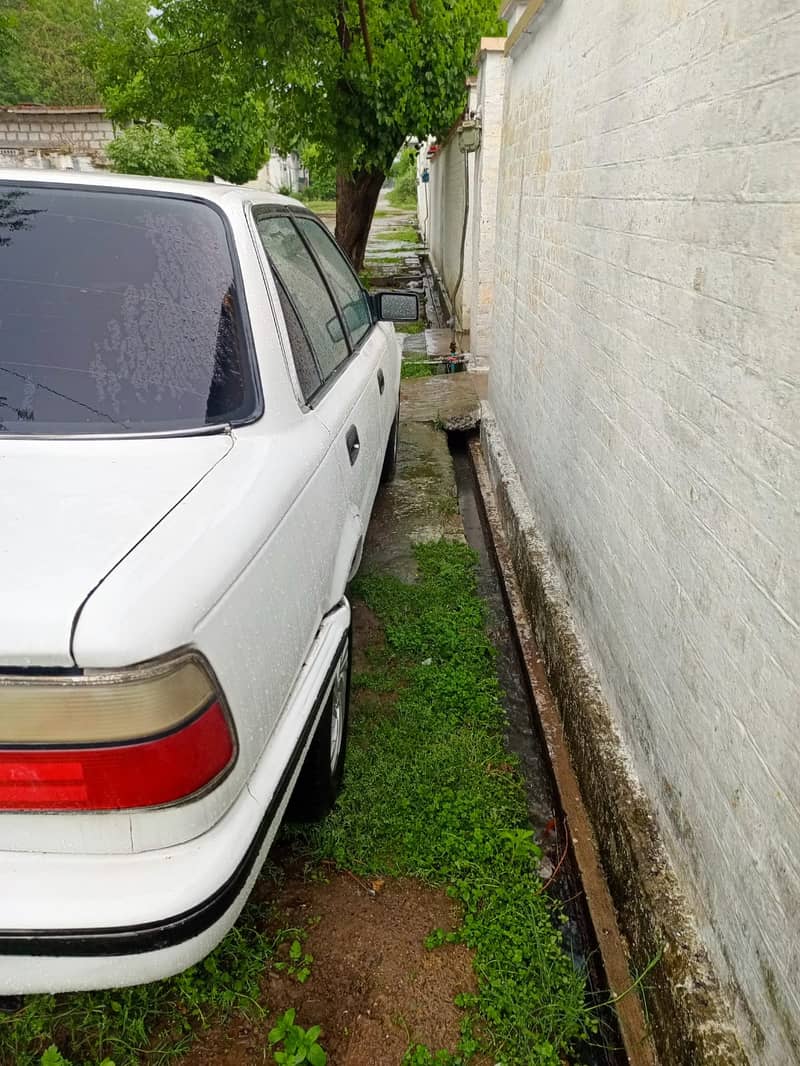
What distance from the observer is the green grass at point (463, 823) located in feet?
6.25

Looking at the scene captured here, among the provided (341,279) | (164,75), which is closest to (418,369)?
(164,75)

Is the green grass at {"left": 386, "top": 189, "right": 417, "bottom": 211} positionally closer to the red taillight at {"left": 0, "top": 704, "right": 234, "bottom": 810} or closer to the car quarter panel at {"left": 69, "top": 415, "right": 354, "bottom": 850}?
the car quarter panel at {"left": 69, "top": 415, "right": 354, "bottom": 850}

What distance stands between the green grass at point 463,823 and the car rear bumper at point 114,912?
2.57ft

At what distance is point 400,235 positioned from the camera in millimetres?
25812

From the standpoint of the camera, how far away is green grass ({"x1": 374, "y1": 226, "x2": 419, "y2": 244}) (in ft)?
80.6

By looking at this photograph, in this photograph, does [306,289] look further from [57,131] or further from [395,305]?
[57,131]

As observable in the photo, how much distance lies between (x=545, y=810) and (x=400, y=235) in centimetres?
2572

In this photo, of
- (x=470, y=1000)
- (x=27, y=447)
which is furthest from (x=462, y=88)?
(x=470, y=1000)

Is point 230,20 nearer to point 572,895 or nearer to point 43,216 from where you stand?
point 43,216

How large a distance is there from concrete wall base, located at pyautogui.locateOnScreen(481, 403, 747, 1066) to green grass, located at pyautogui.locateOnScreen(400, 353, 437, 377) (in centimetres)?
506

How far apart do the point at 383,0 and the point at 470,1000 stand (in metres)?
9.60

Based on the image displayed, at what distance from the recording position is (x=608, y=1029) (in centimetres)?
194

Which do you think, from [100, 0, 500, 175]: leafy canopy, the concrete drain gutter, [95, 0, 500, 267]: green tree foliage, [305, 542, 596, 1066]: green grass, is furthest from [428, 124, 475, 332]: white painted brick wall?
[305, 542, 596, 1066]: green grass

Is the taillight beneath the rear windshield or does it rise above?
beneath
